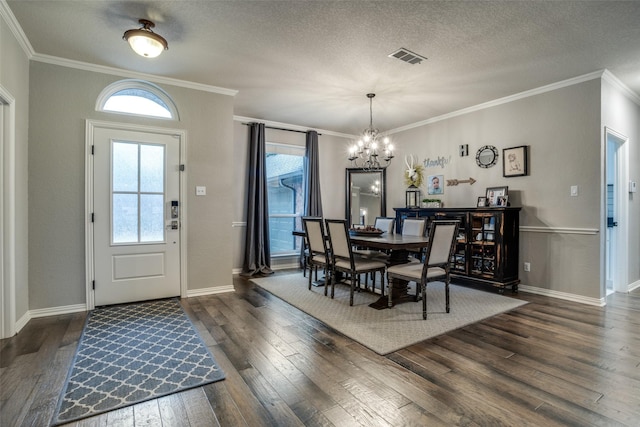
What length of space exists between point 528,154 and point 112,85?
17.0ft

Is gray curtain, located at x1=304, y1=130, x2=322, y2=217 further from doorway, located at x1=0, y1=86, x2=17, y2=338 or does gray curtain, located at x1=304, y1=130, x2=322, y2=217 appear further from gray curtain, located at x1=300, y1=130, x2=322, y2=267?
doorway, located at x1=0, y1=86, x2=17, y2=338

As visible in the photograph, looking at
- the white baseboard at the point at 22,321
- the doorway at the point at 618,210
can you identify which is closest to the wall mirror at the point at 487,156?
the doorway at the point at 618,210

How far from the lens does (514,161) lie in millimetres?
4402

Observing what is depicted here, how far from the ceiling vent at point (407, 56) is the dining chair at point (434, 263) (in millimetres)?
1674

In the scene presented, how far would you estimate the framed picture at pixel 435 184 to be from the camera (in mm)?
5427

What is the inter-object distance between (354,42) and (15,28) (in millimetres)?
2888

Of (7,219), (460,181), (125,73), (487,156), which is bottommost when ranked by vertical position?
(7,219)

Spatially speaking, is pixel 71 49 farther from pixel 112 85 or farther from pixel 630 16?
pixel 630 16

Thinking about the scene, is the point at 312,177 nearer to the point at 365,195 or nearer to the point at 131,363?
the point at 365,195

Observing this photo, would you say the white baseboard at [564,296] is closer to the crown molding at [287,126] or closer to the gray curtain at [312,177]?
the gray curtain at [312,177]

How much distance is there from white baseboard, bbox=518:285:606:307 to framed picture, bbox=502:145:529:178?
1.52 metres

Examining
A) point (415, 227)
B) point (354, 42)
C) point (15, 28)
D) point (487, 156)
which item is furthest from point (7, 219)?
point (487, 156)

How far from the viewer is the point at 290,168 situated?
6227mm

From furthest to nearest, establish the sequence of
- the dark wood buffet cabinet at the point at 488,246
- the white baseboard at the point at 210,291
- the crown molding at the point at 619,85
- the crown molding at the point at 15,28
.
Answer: the dark wood buffet cabinet at the point at 488,246, the white baseboard at the point at 210,291, the crown molding at the point at 619,85, the crown molding at the point at 15,28
